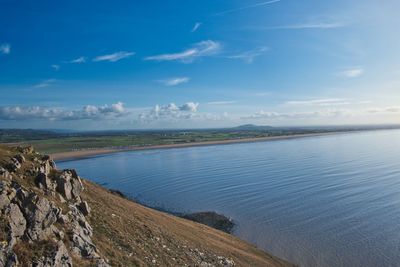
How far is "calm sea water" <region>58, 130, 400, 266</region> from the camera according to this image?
3794cm

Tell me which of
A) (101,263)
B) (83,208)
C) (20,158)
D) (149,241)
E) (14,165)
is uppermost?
(20,158)

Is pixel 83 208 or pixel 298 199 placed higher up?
pixel 83 208

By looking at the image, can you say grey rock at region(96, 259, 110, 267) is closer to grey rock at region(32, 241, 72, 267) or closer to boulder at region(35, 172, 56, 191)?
grey rock at region(32, 241, 72, 267)

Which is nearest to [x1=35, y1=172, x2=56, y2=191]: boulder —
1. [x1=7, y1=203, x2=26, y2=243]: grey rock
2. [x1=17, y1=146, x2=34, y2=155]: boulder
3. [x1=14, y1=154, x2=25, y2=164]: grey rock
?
[x1=14, y1=154, x2=25, y2=164]: grey rock

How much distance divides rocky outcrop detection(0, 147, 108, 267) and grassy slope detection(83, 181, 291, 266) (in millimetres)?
1557

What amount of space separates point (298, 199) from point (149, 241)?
39392 mm

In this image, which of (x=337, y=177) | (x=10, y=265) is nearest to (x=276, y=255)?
(x=10, y=265)

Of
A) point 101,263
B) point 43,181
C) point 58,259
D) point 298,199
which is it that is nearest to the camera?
point 58,259

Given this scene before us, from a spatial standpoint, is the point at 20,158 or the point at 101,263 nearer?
the point at 101,263

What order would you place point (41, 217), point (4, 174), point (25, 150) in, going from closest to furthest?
point (41, 217) < point (4, 174) < point (25, 150)

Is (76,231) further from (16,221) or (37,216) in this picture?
(16,221)

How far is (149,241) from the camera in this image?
25328 millimetres

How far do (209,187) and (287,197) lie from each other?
1904 centimetres

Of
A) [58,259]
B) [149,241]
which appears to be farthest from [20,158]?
[149,241]
